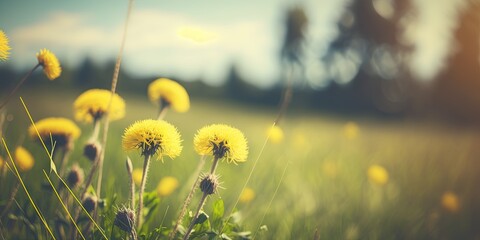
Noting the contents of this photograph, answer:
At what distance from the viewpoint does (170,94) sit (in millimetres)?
1696

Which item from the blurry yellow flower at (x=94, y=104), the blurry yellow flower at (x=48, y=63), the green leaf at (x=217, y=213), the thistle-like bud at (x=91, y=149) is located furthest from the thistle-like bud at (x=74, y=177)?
the green leaf at (x=217, y=213)

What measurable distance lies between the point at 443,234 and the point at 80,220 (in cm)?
229

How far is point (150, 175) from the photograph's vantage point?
2.50 meters

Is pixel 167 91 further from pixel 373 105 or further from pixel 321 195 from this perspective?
pixel 373 105

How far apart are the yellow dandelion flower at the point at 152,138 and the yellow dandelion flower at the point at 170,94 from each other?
65 cm

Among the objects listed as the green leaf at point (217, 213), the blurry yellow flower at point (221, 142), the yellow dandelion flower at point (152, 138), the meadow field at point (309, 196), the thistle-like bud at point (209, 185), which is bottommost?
the meadow field at point (309, 196)

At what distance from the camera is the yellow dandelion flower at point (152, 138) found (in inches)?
40.5

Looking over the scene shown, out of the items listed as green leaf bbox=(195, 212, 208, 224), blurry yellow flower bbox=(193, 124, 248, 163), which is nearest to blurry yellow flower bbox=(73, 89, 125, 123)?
blurry yellow flower bbox=(193, 124, 248, 163)

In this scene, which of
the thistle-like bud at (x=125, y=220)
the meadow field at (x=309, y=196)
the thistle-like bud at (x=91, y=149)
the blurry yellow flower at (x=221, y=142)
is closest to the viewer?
the thistle-like bud at (x=125, y=220)

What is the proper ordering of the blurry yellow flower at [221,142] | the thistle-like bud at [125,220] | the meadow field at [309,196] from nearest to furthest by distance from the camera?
the thistle-like bud at [125,220] → the blurry yellow flower at [221,142] → the meadow field at [309,196]

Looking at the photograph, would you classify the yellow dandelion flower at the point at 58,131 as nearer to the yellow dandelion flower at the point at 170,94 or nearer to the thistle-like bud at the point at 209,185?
the yellow dandelion flower at the point at 170,94

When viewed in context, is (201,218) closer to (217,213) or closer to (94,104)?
(217,213)

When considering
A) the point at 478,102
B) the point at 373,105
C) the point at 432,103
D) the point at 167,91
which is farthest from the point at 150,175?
the point at 373,105

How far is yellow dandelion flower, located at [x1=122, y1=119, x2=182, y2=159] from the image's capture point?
1028 millimetres
